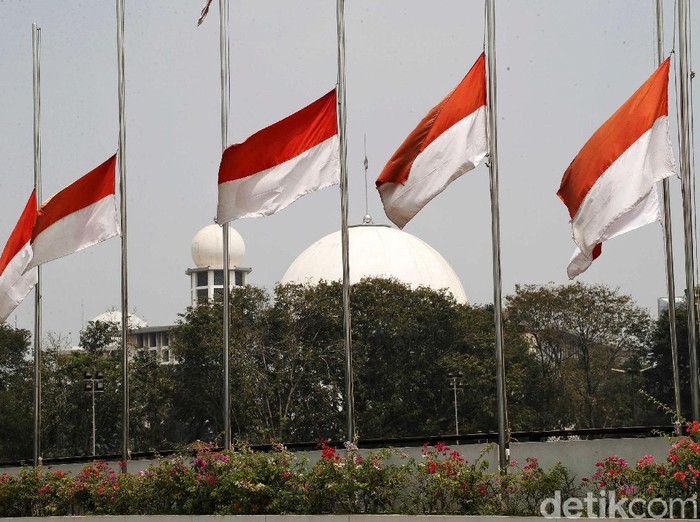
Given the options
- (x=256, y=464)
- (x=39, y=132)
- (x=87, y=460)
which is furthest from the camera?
(x=87, y=460)

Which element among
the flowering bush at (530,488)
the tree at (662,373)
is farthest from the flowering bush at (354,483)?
the tree at (662,373)

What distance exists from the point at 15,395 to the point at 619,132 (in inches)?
1584

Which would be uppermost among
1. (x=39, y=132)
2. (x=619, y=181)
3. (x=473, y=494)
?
(x=39, y=132)

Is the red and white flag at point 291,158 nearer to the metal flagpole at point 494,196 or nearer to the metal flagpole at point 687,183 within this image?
the metal flagpole at point 494,196

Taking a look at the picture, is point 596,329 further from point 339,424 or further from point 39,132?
point 39,132

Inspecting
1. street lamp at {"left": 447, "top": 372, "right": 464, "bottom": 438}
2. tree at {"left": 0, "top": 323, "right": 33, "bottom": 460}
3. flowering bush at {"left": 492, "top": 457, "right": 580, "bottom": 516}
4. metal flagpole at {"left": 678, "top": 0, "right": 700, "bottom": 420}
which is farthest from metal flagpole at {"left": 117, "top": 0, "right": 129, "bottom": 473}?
tree at {"left": 0, "top": 323, "right": 33, "bottom": 460}

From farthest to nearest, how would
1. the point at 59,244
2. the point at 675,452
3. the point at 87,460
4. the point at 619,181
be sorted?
1. the point at 87,460
2. the point at 59,244
3. the point at 619,181
4. the point at 675,452

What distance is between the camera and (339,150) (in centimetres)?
1652

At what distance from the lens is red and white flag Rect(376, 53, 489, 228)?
1505 cm

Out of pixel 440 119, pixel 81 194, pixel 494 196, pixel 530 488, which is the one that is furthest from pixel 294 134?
pixel 530 488

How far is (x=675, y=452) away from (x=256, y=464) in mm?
5739

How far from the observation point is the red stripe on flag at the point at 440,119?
15.1 m

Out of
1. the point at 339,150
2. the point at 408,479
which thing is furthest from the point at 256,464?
the point at 339,150

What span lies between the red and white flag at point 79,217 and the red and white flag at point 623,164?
7.59 m
